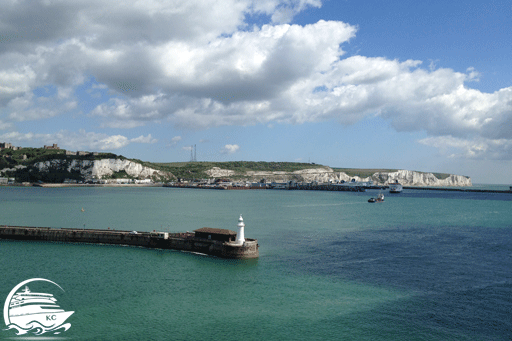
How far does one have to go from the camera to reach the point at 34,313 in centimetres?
2206

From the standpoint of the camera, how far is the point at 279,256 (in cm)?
3759

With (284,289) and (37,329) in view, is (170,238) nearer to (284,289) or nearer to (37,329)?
(284,289)

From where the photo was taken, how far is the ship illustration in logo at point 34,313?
2011 centimetres

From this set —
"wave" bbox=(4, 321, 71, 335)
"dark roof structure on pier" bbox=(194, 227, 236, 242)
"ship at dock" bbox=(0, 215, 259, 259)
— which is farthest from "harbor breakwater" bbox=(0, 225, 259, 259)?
"wave" bbox=(4, 321, 71, 335)

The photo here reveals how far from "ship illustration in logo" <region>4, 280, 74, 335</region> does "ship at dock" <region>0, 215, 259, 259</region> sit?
16391 millimetres

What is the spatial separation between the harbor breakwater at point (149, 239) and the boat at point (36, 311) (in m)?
16.4

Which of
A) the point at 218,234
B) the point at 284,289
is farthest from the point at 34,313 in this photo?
the point at 218,234

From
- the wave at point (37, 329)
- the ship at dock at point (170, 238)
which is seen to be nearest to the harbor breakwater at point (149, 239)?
the ship at dock at point (170, 238)

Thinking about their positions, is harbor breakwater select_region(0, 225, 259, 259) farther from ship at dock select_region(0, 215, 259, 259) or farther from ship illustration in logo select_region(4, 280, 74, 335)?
ship illustration in logo select_region(4, 280, 74, 335)

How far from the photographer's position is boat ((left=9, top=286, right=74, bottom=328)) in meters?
20.8

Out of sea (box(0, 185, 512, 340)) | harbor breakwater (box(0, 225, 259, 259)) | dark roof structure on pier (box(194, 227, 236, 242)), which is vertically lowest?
sea (box(0, 185, 512, 340))

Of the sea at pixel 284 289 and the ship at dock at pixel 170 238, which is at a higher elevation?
the ship at dock at pixel 170 238

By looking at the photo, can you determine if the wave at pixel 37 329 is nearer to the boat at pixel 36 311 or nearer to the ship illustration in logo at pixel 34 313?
the ship illustration in logo at pixel 34 313

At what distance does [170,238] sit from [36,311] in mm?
19439
